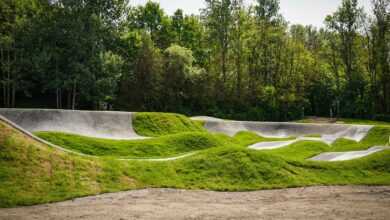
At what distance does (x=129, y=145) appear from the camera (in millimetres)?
27516

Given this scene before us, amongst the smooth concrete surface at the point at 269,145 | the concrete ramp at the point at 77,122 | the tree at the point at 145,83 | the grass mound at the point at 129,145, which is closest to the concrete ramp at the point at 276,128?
the smooth concrete surface at the point at 269,145

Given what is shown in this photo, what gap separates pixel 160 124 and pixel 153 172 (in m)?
19.0

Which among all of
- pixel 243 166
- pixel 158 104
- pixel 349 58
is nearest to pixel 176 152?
pixel 243 166

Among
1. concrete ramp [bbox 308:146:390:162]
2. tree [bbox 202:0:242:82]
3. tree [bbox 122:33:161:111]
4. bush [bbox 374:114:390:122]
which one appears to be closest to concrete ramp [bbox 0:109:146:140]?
concrete ramp [bbox 308:146:390:162]

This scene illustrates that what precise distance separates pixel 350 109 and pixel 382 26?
16.4 m

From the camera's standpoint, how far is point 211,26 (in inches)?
2682

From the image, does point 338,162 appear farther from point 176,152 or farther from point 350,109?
point 350,109

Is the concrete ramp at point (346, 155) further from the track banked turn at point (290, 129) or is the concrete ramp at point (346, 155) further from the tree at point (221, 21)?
the tree at point (221, 21)

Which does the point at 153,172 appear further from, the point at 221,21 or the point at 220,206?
the point at 221,21

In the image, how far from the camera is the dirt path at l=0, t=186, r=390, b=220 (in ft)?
39.7

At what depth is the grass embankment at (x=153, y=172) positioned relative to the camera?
14.7 m

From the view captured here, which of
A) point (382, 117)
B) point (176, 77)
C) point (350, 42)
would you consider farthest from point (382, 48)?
point (176, 77)

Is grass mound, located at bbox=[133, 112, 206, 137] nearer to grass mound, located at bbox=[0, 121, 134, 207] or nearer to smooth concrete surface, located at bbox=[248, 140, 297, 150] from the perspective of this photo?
smooth concrete surface, located at bbox=[248, 140, 297, 150]

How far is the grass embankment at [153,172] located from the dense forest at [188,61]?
34.1 meters
